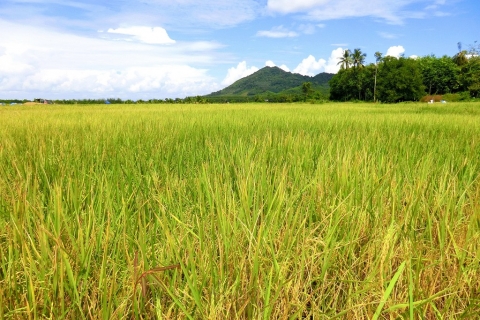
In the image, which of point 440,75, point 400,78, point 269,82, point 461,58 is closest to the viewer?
point 400,78

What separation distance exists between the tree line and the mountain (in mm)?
94432

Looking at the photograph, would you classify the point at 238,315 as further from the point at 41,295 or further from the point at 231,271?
the point at 41,295

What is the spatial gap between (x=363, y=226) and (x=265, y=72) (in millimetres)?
185391

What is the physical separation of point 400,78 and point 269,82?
126 metres

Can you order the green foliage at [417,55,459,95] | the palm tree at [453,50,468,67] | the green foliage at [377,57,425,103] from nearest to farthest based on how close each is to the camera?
the green foliage at [377,57,425,103] < the green foliage at [417,55,459,95] < the palm tree at [453,50,468,67]

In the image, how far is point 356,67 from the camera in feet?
174

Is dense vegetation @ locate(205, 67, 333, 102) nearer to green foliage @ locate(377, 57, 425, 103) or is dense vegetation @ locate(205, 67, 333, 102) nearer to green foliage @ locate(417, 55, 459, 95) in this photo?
green foliage @ locate(417, 55, 459, 95)

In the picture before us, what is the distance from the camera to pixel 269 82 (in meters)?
→ 162

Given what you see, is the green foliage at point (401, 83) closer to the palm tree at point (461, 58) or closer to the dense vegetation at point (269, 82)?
the palm tree at point (461, 58)

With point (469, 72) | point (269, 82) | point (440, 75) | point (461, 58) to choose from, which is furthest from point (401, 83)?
point (269, 82)

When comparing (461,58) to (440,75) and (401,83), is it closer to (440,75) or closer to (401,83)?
(440,75)

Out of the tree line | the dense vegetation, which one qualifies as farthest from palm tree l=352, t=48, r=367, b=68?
the dense vegetation

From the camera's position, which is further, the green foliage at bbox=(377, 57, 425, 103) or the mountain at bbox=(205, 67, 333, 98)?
the mountain at bbox=(205, 67, 333, 98)

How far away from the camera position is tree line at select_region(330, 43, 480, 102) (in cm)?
4091
